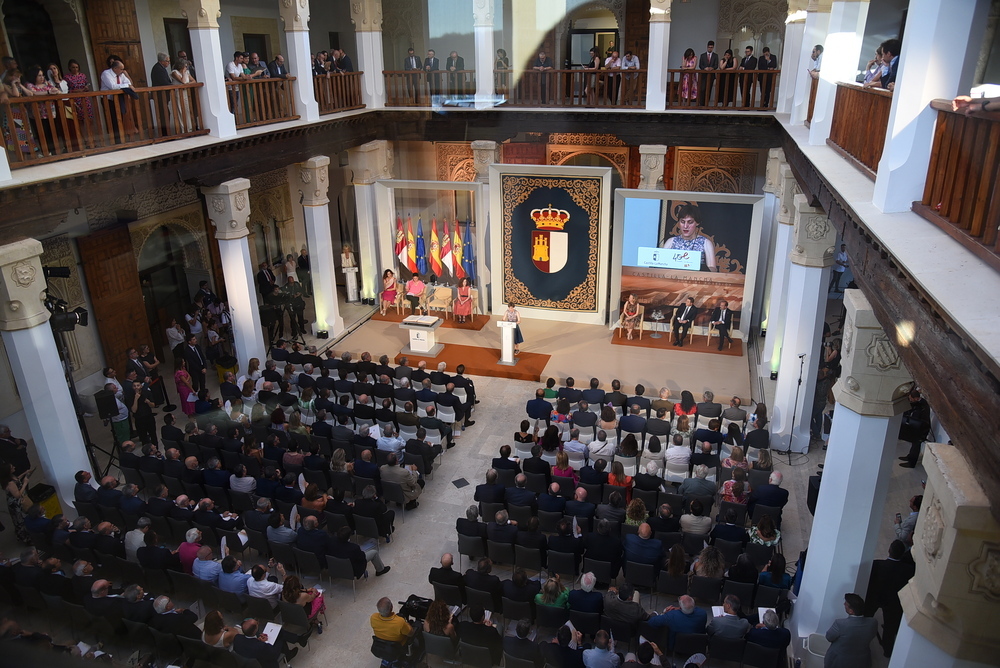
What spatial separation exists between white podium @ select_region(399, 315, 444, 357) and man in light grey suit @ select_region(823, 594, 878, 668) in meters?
9.93

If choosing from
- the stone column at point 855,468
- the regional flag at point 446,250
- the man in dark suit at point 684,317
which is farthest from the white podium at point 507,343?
the stone column at point 855,468

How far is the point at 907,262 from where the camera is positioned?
3.73m

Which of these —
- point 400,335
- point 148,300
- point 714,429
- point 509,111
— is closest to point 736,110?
point 509,111

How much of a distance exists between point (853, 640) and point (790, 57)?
417 inches

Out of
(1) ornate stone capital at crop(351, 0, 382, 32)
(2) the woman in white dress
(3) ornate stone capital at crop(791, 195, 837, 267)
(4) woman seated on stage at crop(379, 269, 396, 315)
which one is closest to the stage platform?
(4) woman seated on stage at crop(379, 269, 396, 315)

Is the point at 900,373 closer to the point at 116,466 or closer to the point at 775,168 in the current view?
the point at 775,168

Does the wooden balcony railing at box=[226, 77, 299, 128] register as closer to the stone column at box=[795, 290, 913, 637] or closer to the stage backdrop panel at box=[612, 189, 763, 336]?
the stage backdrop panel at box=[612, 189, 763, 336]

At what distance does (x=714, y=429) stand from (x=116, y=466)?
8976 mm

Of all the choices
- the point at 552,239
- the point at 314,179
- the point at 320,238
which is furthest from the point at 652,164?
the point at 320,238

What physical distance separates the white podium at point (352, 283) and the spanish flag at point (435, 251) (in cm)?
212

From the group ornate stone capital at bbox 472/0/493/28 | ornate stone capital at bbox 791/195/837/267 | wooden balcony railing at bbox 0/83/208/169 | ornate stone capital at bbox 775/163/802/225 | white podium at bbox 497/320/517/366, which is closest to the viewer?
wooden balcony railing at bbox 0/83/208/169

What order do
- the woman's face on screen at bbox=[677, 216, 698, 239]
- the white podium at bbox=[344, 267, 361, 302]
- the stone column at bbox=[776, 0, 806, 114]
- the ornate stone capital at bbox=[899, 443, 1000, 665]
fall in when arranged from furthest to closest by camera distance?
the white podium at bbox=[344, 267, 361, 302] → the woman's face on screen at bbox=[677, 216, 698, 239] → the stone column at bbox=[776, 0, 806, 114] → the ornate stone capital at bbox=[899, 443, 1000, 665]

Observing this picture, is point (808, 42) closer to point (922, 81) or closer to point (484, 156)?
point (922, 81)

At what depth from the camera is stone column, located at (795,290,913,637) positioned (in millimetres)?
5934
